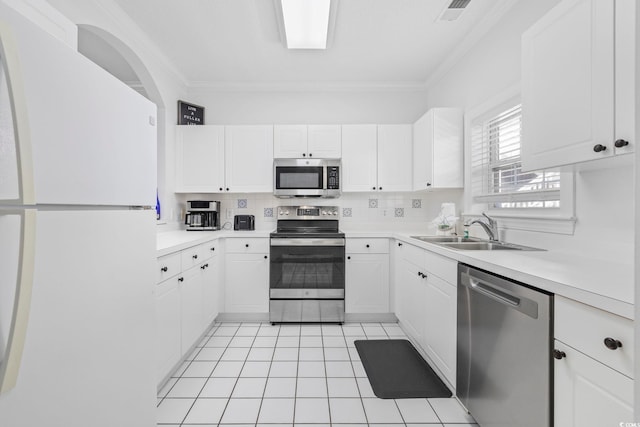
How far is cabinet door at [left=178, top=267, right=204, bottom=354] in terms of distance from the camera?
2072 millimetres

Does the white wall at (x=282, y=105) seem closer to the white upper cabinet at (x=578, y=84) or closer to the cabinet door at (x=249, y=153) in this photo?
the cabinet door at (x=249, y=153)

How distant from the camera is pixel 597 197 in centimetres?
141

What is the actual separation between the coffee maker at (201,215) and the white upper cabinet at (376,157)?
4.71 feet

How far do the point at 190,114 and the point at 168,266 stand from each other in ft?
6.75

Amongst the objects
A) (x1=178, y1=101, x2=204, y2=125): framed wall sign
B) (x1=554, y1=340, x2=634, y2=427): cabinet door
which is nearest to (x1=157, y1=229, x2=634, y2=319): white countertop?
(x1=554, y1=340, x2=634, y2=427): cabinet door

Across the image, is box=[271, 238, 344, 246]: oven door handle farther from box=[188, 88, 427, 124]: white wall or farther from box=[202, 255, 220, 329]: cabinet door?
box=[188, 88, 427, 124]: white wall

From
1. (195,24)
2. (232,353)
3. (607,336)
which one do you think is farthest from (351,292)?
(195,24)

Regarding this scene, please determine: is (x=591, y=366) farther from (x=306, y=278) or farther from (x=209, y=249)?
(x=209, y=249)

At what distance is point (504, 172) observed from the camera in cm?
219

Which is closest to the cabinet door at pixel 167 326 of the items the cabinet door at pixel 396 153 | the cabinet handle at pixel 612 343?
the cabinet handle at pixel 612 343

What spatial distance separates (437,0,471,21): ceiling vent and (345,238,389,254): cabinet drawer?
1.88 m

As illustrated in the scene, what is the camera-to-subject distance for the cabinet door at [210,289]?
8.15 feet

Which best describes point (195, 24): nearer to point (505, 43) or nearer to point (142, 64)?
point (142, 64)

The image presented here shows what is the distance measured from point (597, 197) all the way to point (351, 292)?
2018 millimetres
